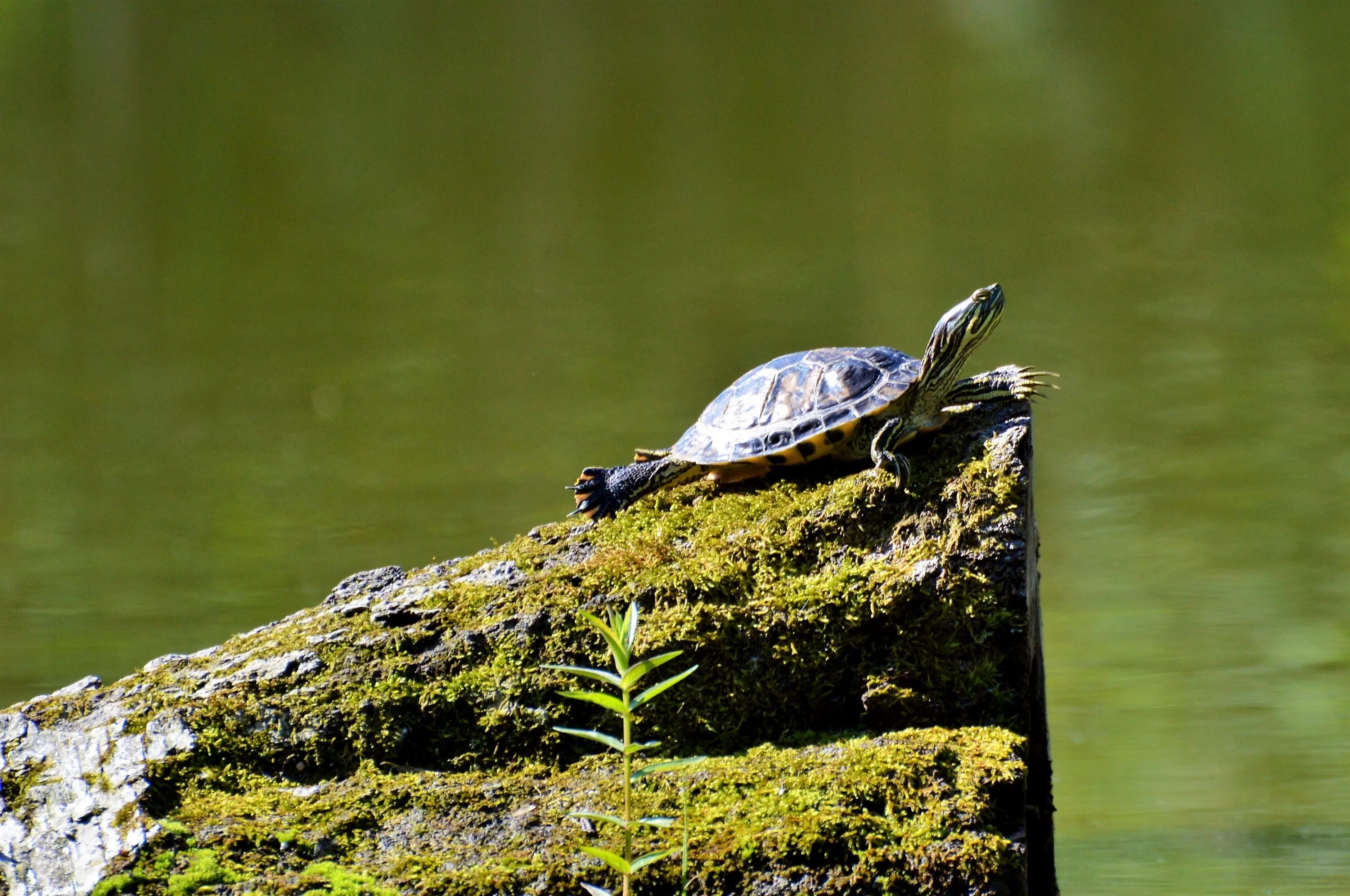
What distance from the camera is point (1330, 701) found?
17.6 ft

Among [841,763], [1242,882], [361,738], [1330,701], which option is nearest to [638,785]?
[841,763]

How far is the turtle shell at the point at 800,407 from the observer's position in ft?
8.60

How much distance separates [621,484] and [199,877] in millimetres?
1300

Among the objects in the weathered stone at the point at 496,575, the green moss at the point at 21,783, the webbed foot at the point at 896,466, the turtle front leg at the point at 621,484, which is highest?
the turtle front leg at the point at 621,484

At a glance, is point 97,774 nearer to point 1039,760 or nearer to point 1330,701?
point 1039,760

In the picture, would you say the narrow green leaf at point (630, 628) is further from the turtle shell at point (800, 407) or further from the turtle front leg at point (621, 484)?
the turtle front leg at point (621, 484)

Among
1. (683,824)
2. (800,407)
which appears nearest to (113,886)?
(683,824)

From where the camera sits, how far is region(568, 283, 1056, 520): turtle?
2.60 m

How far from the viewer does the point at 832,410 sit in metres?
2.63

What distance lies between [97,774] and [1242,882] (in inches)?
135

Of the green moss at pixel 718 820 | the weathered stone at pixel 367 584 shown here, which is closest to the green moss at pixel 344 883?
the green moss at pixel 718 820

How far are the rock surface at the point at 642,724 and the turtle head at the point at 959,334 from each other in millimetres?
129

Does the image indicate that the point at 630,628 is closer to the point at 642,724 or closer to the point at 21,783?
the point at 642,724

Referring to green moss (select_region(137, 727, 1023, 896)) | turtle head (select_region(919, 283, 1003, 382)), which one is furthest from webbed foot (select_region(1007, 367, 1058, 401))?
green moss (select_region(137, 727, 1023, 896))
